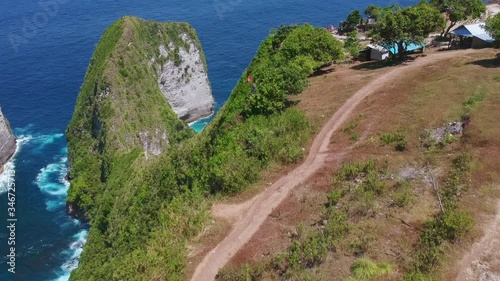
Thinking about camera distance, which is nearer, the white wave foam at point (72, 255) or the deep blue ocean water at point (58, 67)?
the white wave foam at point (72, 255)

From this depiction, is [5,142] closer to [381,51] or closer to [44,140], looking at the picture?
[44,140]

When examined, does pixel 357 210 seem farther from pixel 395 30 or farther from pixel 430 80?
pixel 395 30

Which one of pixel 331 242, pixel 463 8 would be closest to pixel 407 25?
pixel 463 8

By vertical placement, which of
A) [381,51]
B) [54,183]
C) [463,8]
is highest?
[463,8]

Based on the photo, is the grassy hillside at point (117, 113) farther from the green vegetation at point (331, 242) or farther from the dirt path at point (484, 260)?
the dirt path at point (484, 260)

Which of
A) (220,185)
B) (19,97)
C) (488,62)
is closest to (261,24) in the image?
(19,97)

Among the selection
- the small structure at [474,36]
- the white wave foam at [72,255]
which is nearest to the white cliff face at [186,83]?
the white wave foam at [72,255]
